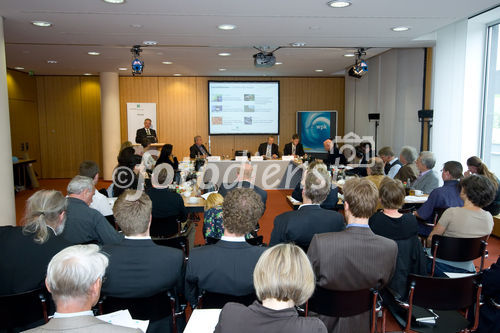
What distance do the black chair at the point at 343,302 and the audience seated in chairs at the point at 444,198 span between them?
8.14 ft

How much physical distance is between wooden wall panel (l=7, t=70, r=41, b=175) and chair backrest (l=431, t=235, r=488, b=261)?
439 inches

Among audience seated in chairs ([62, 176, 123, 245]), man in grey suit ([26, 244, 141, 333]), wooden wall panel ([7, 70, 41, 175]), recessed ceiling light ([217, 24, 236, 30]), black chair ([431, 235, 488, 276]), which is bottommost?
black chair ([431, 235, 488, 276])

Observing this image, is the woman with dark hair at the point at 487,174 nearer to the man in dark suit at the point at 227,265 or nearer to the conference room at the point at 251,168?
the conference room at the point at 251,168

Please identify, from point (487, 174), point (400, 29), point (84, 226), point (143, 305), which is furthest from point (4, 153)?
point (487, 174)

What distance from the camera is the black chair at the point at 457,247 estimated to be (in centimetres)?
333

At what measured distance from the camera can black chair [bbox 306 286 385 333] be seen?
7.62 ft

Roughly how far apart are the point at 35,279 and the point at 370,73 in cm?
1002

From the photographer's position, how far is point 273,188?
10750 mm

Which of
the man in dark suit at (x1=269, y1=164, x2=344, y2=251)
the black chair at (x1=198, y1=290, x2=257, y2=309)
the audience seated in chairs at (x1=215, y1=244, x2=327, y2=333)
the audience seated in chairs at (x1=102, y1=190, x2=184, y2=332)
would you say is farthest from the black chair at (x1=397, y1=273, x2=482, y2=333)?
the audience seated in chairs at (x1=102, y1=190, x2=184, y2=332)

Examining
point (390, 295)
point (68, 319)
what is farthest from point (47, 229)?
point (390, 295)

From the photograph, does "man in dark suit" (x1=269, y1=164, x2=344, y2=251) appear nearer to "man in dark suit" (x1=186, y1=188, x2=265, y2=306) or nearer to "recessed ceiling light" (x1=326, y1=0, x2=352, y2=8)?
"man in dark suit" (x1=186, y1=188, x2=265, y2=306)

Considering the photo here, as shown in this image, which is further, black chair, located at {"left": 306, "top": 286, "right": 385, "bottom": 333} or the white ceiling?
the white ceiling

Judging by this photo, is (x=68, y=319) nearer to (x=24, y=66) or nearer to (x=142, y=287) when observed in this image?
(x=142, y=287)

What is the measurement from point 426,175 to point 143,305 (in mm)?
4739
